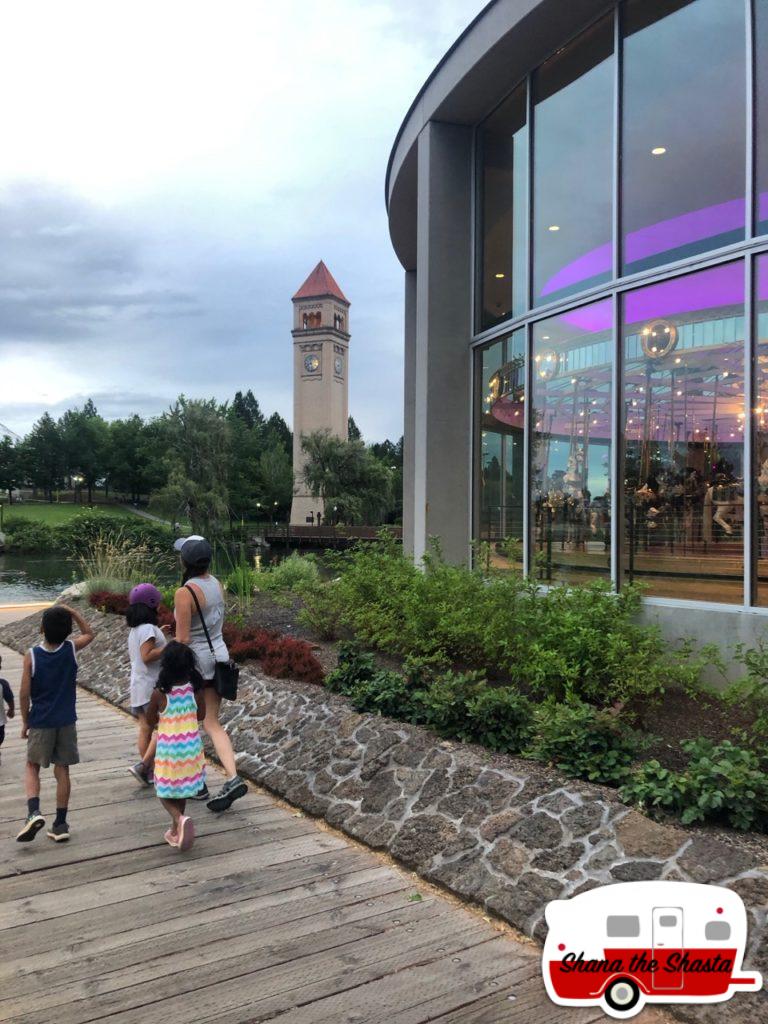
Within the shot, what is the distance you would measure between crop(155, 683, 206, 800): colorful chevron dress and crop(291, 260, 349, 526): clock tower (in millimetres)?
66088

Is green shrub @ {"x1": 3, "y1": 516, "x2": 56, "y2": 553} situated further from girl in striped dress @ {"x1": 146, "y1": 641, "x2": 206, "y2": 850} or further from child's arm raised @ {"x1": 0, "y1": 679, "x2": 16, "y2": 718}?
girl in striped dress @ {"x1": 146, "y1": 641, "x2": 206, "y2": 850}

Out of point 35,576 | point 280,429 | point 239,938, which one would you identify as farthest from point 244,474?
point 239,938

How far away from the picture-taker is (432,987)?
288 cm

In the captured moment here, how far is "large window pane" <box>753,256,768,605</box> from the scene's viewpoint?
6137mm

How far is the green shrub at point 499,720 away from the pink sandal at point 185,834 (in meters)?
1.76

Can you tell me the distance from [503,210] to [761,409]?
16.2 ft

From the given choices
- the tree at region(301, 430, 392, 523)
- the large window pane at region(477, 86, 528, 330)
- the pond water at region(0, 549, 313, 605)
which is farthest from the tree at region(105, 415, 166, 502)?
the large window pane at region(477, 86, 528, 330)

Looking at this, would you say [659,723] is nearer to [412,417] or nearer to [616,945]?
[616,945]

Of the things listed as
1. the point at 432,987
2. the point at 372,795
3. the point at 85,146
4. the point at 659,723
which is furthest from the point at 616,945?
the point at 85,146

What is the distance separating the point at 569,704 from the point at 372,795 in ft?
4.70

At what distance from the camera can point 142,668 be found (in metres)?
5.11

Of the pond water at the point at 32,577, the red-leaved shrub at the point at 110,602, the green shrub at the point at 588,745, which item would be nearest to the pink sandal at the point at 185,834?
the green shrub at the point at 588,745

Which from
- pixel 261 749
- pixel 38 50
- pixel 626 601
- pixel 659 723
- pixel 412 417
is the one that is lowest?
pixel 261 749

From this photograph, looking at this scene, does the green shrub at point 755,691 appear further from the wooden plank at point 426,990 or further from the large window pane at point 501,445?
the large window pane at point 501,445
